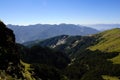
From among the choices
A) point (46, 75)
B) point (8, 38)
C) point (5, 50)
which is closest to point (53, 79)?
point (46, 75)

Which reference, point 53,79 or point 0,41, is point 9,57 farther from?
point 53,79

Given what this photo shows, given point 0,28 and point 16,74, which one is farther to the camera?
point 0,28

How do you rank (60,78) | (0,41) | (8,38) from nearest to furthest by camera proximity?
(0,41)
(8,38)
(60,78)

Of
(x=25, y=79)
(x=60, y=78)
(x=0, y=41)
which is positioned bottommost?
(x=60, y=78)

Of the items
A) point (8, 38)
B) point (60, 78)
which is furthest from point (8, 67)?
point (60, 78)

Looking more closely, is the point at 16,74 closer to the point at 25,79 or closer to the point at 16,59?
the point at 25,79

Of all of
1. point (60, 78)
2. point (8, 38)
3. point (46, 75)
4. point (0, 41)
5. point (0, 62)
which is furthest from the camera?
point (60, 78)

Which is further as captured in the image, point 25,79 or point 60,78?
point 60,78

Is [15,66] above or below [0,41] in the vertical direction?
below

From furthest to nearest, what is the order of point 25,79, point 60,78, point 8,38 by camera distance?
point 60,78 → point 8,38 → point 25,79
